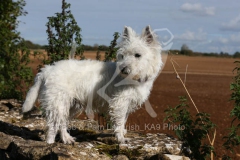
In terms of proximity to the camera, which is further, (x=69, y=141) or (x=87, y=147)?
(x=69, y=141)

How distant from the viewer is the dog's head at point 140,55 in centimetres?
647

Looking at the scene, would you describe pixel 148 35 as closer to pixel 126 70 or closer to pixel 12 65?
pixel 126 70

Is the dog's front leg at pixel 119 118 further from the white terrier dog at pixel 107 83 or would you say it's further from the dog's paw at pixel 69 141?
the dog's paw at pixel 69 141

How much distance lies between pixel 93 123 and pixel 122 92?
289 cm

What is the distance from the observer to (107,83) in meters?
6.95

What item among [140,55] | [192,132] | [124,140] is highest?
[140,55]

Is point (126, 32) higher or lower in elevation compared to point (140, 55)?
higher

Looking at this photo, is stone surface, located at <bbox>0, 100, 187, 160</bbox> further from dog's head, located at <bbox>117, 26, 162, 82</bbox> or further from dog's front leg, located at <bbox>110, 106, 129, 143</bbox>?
dog's head, located at <bbox>117, 26, 162, 82</bbox>

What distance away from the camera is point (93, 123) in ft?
31.0

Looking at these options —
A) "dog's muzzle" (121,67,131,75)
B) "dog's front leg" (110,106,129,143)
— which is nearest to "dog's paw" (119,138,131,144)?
"dog's front leg" (110,106,129,143)

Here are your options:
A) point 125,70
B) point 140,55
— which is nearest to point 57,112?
point 125,70

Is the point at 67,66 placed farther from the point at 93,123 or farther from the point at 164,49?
the point at 93,123

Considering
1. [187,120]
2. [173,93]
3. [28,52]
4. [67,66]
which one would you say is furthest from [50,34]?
[173,93]

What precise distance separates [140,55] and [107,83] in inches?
31.8
